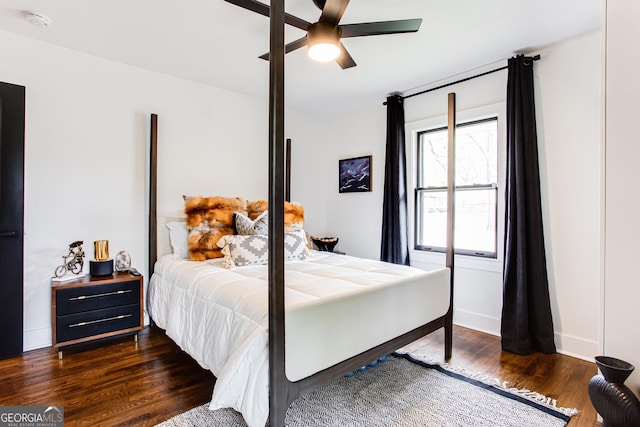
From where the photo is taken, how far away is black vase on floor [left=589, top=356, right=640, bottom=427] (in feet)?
3.88

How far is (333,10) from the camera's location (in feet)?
6.15

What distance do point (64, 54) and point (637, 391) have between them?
436 cm

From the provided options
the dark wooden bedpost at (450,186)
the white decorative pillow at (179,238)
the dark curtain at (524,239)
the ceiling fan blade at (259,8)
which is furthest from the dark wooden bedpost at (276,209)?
the dark curtain at (524,239)

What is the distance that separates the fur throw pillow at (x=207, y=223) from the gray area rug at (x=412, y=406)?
4.79ft

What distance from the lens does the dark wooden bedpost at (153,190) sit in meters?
3.24

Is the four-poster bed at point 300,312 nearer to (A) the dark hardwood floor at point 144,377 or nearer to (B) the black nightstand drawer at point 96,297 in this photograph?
(A) the dark hardwood floor at point 144,377

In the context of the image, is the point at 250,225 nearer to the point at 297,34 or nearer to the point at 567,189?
the point at 297,34

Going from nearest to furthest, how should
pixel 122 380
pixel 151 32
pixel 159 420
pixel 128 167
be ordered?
1. pixel 159 420
2. pixel 122 380
3. pixel 151 32
4. pixel 128 167

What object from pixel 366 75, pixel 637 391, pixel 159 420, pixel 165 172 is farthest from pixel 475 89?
pixel 159 420

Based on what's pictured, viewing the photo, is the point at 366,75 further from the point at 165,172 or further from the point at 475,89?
the point at 165,172

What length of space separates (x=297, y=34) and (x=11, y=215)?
8.70 ft

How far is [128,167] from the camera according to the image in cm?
320

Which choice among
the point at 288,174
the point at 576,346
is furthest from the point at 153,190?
the point at 576,346

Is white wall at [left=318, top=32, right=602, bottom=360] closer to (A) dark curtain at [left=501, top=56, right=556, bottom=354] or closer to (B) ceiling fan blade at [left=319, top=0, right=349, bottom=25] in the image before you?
(A) dark curtain at [left=501, top=56, right=556, bottom=354]
